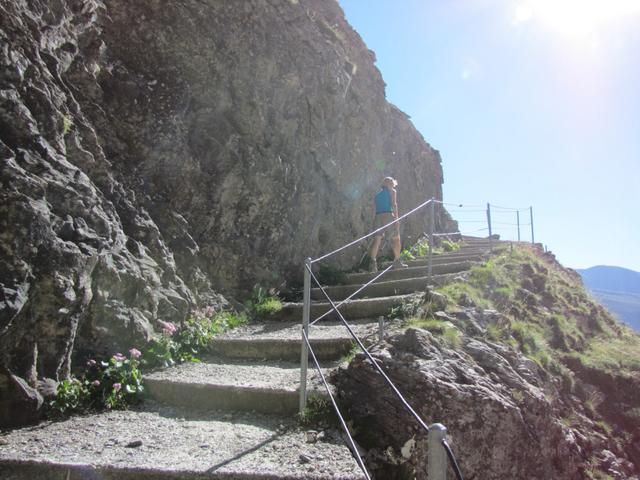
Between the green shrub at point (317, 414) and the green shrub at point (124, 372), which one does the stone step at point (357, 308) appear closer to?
the green shrub at point (124, 372)

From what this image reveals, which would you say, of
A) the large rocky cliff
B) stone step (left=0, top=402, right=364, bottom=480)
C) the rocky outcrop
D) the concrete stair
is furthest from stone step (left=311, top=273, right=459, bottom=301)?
stone step (left=0, top=402, right=364, bottom=480)

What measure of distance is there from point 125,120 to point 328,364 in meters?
4.08

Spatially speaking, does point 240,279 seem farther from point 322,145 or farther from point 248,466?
point 248,466

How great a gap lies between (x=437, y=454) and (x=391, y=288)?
5296mm

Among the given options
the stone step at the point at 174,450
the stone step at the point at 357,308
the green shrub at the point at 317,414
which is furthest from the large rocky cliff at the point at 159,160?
the green shrub at the point at 317,414

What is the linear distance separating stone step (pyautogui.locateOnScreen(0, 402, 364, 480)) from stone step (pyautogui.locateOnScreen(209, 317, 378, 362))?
1.14 m

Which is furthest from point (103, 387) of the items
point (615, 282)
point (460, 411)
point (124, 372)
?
point (615, 282)

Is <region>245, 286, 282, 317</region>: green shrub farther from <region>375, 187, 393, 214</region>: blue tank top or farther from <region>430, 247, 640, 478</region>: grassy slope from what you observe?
<region>375, 187, 393, 214</region>: blue tank top

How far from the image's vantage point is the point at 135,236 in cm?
530

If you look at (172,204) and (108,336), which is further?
(172,204)

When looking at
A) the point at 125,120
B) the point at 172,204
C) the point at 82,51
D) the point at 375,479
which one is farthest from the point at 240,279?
the point at 375,479

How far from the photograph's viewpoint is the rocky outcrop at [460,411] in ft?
11.6

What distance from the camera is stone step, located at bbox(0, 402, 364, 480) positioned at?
9.34 feet

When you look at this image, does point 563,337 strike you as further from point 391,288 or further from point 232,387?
point 232,387
